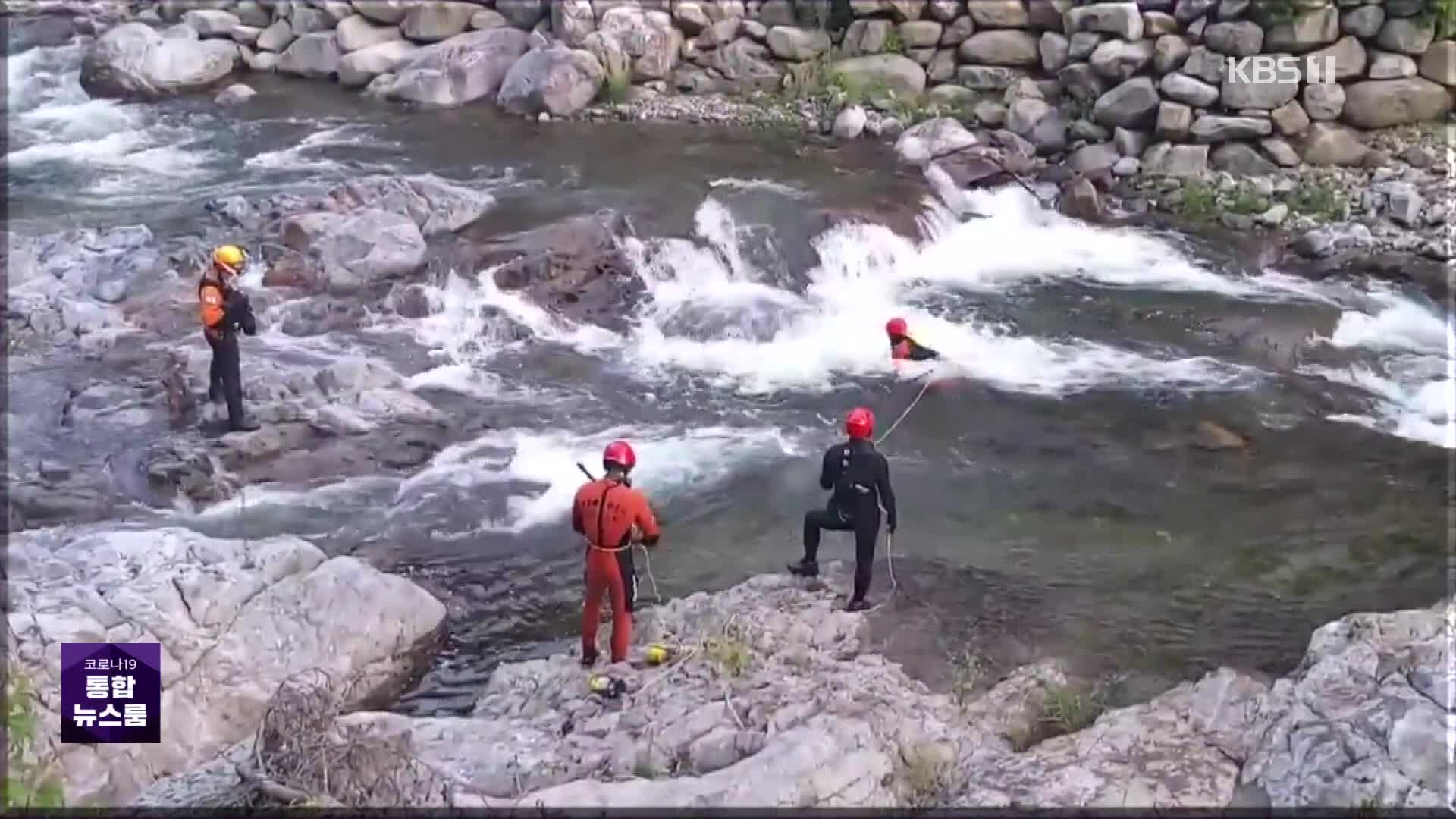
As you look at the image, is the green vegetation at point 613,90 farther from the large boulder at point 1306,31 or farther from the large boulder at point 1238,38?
the large boulder at point 1306,31

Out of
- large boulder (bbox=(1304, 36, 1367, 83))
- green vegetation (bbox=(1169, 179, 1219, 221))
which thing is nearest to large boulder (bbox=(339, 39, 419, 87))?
green vegetation (bbox=(1169, 179, 1219, 221))

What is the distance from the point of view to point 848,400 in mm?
12781

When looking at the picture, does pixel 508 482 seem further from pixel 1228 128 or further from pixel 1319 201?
pixel 1228 128

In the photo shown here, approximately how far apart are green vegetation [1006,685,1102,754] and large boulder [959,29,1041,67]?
1352 centimetres

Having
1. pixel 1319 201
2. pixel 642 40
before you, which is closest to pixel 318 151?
pixel 642 40

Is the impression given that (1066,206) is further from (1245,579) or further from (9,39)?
(9,39)

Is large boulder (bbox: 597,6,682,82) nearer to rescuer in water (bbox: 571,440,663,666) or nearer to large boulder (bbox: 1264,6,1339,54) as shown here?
large boulder (bbox: 1264,6,1339,54)

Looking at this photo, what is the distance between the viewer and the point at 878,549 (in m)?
9.90

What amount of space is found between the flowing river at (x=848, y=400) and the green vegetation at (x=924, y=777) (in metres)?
1.70

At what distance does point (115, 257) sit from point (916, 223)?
28.8 feet

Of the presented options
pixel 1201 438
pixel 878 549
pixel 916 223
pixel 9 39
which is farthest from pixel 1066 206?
pixel 9 39

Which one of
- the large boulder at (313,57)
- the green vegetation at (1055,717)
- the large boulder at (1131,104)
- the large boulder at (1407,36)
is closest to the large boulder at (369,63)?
the large boulder at (313,57)

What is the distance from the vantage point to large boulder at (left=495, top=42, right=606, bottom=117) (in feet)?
64.0

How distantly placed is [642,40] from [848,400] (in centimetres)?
964
